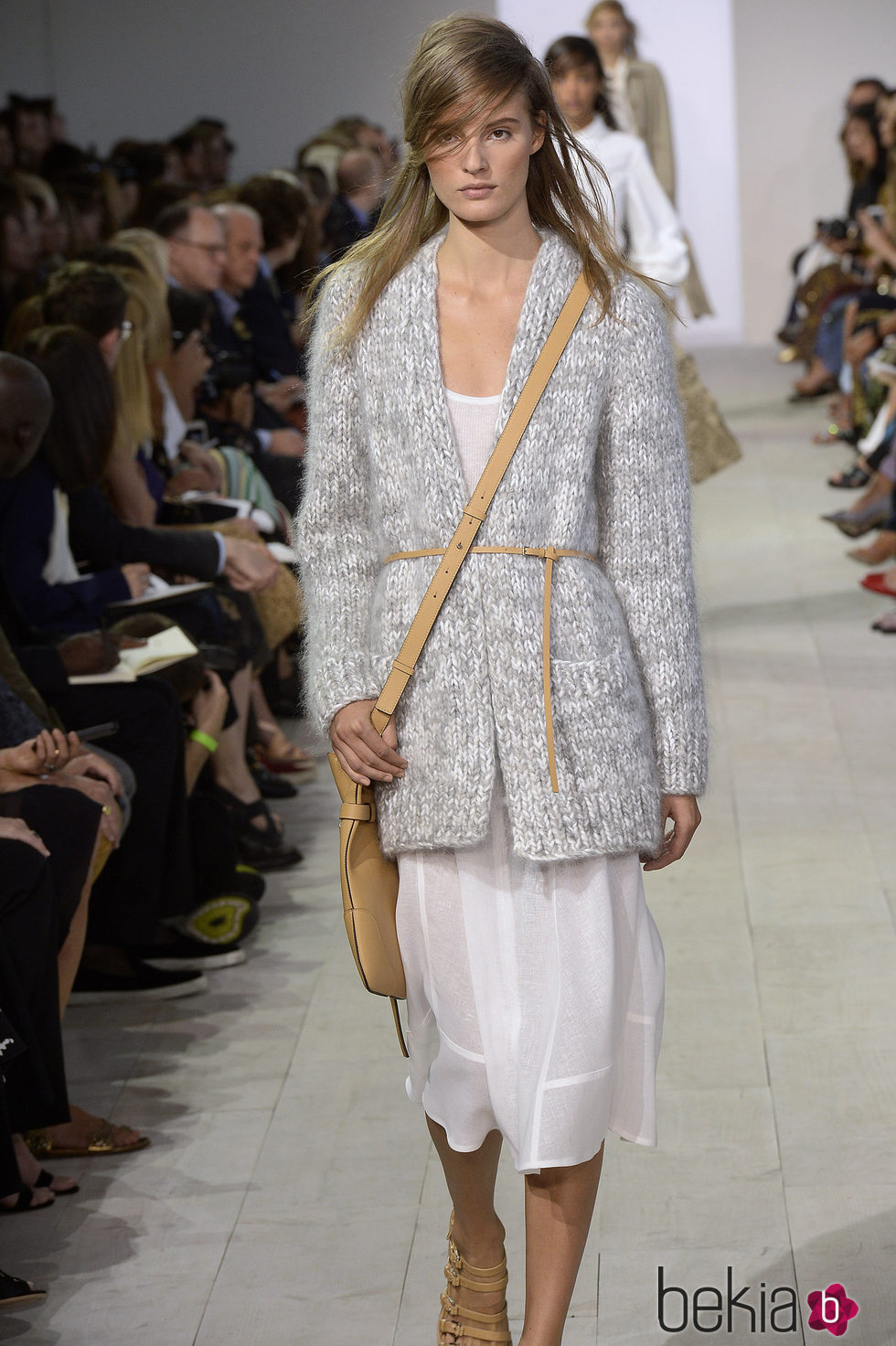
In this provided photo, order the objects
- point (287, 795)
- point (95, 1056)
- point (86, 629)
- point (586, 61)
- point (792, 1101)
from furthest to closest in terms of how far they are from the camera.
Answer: point (586, 61), point (287, 795), point (86, 629), point (95, 1056), point (792, 1101)

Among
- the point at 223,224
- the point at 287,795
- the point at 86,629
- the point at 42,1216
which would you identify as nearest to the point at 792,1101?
the point at 42,1216

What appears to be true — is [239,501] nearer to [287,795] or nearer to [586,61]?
[287,795]

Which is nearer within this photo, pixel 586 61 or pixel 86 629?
pixel 86 629

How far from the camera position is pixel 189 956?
3363mm

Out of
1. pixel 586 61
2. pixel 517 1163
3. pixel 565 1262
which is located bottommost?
pixel 565 1262

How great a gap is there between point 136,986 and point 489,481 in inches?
70.7

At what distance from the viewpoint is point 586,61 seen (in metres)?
4.67

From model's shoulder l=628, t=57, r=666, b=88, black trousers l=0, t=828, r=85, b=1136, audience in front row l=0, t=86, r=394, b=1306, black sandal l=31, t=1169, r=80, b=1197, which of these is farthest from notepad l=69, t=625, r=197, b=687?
model's shoulder l=628, t=57, r=666, b=88

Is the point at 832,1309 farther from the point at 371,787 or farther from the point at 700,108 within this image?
the point at 700,108

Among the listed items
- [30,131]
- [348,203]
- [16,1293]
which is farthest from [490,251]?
[30,131]

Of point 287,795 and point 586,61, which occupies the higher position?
point 586,61

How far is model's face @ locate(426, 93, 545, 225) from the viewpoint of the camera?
5.72 feet

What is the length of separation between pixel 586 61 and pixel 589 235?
3055 mm

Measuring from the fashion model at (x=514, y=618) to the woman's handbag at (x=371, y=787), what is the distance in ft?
0.05
